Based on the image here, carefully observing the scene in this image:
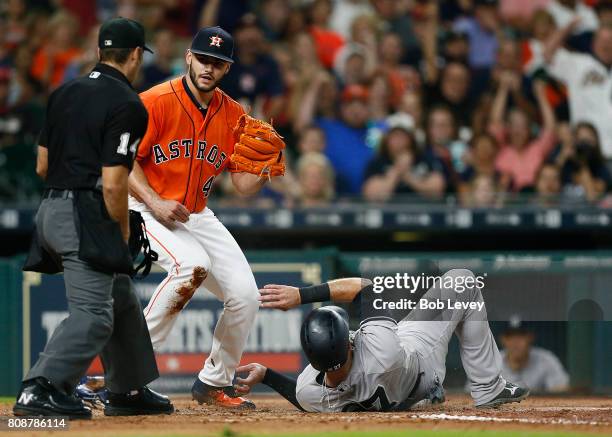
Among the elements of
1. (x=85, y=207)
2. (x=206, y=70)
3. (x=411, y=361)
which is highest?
(x=206, y=70)

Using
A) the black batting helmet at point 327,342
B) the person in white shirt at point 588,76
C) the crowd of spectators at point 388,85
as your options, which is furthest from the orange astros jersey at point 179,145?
the person in white shirt at point 588,76

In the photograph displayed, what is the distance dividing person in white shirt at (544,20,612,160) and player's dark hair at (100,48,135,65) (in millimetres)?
6247

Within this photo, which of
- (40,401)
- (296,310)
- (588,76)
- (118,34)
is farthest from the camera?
(588,76)

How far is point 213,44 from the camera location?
5980 mm

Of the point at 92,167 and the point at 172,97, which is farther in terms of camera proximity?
the point at 172,97

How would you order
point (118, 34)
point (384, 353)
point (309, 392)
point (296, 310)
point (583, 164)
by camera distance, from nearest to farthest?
point (118, 34), point (384, 353), point (309, 392), point (296, 310), point (583, 164)

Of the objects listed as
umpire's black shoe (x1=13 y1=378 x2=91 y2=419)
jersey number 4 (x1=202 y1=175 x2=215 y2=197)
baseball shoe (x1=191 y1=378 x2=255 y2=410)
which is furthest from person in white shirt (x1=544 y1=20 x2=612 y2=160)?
umpire's black shoe (x1=13 y1=378 x2=91 y2=419)

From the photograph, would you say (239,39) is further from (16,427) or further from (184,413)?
(16,427)

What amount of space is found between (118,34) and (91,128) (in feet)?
1.57

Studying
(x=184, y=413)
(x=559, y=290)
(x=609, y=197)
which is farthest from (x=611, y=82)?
(x=184, y=413)

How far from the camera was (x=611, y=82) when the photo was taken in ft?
34.9

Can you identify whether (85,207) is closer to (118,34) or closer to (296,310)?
(118,34)

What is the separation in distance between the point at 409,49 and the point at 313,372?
5.93 m

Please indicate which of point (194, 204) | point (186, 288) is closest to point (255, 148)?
point (194, 204)
